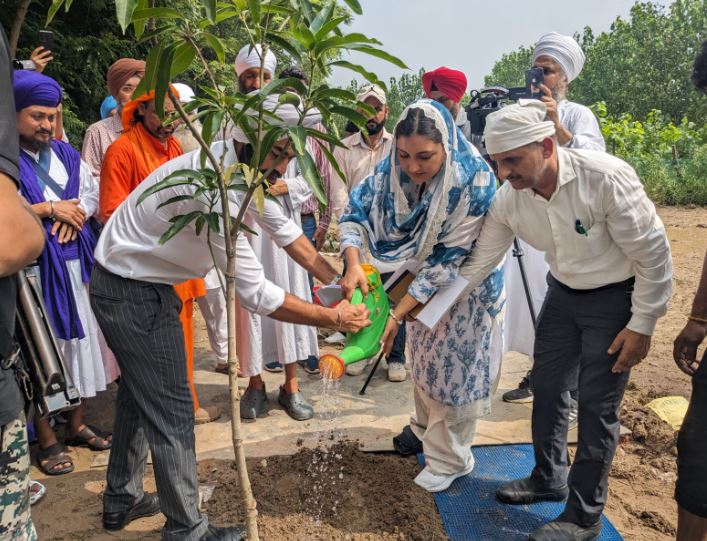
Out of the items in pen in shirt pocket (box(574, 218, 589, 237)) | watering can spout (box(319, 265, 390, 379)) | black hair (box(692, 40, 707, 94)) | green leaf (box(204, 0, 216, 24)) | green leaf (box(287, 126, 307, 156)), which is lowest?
watering can spout (box(319, 265, 390, 379))

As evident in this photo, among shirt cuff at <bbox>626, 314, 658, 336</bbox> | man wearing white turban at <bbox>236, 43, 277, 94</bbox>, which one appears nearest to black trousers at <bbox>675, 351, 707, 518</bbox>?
shirt cuff at <bbox>626, 314, 658, 336</bbox>

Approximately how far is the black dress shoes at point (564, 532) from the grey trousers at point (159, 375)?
1.28 meters

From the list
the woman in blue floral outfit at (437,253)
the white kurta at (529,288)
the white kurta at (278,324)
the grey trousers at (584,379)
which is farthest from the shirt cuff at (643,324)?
the white kurta at (278,324)

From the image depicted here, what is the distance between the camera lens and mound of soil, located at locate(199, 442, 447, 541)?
240 cm

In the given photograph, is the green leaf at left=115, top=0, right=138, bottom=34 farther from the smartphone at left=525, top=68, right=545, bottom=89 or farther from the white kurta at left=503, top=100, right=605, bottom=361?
the white kurta at left=503, top=100, right=605, bottom=361

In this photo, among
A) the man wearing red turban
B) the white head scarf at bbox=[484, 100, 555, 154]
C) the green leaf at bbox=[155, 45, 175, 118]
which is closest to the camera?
the green leaf at bbox=[155, 45, 175, 118]

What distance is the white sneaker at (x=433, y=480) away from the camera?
2629 millimetres

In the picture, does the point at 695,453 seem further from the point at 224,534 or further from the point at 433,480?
the point at 224,534

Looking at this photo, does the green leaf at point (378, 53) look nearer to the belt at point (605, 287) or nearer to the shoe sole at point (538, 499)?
the belt at point (605, 287)

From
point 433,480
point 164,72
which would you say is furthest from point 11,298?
point 433,480

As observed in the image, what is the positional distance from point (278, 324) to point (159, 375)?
4.46 feet

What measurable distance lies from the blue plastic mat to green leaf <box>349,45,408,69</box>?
6.10ft

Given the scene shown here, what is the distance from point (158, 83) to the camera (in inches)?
53.7

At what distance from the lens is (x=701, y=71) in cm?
183
